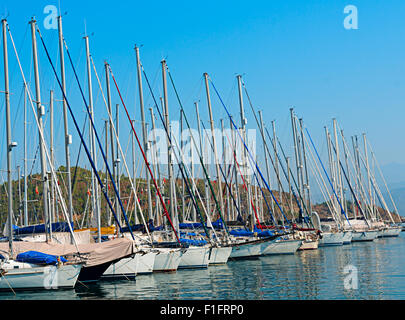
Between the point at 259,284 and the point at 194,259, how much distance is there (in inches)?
322

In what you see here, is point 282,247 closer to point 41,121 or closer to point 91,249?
point 91,249

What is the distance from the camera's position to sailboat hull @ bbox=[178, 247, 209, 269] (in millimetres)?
31469

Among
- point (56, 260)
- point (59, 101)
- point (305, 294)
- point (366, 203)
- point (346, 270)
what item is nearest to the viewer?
point (305, 294)

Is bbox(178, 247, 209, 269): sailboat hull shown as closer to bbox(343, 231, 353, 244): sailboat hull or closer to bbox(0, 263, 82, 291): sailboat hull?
bbox(0, 263, 82, 291): sailboat hull

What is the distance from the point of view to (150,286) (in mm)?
24344

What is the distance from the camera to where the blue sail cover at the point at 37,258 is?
23.2 metres

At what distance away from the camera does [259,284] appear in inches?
957

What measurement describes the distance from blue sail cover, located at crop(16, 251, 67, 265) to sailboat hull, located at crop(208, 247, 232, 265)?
40.8 ft

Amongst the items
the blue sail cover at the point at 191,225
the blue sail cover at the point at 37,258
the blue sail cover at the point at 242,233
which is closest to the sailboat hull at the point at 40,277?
the blue sail cover at the point at 37,258

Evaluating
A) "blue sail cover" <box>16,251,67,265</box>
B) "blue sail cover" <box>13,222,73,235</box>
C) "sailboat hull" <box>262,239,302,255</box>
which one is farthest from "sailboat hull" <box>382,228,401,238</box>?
"blue sail cover" <box>16,251,67,265</box>

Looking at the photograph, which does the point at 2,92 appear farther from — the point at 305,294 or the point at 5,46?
the point at 305,294

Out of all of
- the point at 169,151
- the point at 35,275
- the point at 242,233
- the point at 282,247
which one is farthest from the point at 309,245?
the point at 35,275
